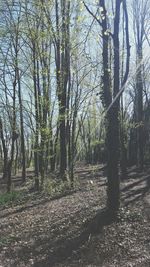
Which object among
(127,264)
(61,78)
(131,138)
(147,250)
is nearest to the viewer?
(127,264)

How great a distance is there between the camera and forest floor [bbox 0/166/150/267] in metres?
8.34

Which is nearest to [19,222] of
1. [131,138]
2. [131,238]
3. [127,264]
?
[131,238]

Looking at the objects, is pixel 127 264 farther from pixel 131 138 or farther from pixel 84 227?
pixel 131 138

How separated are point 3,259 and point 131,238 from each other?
2821 millimetres

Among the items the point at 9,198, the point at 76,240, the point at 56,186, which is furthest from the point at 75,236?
the point at 56,186

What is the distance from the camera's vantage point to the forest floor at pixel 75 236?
8.34 m

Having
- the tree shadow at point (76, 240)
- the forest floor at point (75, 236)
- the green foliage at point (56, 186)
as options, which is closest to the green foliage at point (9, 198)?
the green foliage at point (56, 186)

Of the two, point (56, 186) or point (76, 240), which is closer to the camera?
point (76, 240)

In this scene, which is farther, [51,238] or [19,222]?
[19,222]

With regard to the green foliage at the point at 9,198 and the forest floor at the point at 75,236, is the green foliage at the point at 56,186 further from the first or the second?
the forest floor at the point at 75,236

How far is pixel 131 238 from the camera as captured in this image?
927 cm

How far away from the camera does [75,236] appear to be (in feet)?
32.2

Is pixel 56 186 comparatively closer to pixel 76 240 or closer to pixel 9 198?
pixel 9 198

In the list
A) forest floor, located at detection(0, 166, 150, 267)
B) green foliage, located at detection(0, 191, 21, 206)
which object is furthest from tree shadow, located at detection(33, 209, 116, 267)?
green foliage, located at detection(0, 191, 21, 206)
